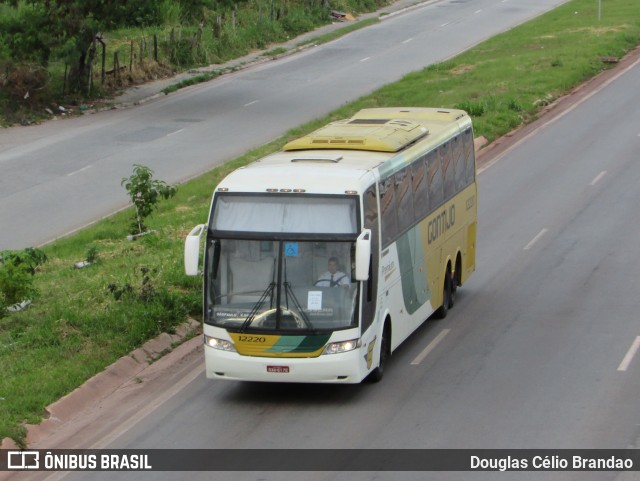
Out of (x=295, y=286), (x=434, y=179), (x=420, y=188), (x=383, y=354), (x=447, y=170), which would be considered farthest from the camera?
(x=447, y=170)

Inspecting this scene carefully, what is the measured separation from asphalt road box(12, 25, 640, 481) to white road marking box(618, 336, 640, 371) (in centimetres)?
3

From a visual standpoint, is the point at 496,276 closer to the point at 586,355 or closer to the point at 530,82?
the point at 586,355

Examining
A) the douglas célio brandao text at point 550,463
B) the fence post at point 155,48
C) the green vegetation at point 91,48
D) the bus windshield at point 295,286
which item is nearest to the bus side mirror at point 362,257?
the bus windshield at point 295,286

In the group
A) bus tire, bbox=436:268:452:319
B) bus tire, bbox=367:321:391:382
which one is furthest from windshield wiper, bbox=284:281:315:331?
bus tire, bbox=436:268:452:319

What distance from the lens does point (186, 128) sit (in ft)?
133

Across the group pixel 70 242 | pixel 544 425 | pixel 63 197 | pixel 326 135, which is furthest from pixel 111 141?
pixel 544 425

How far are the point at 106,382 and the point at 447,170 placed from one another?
7.24 meters

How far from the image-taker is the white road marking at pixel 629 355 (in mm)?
17620

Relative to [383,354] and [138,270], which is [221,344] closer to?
[383,354]

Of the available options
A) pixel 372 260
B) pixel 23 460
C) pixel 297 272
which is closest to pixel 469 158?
pixel 372 260

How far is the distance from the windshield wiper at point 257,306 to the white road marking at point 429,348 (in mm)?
3246

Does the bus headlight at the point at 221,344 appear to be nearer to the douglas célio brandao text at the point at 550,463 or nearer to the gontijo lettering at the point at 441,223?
the douglas célio brandao text at the point at 550,463

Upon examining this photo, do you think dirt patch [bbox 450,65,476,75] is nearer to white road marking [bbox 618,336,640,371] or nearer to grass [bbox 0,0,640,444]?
grass [bbox 0,0,640,444]

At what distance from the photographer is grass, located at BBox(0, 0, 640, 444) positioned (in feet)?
56.8
